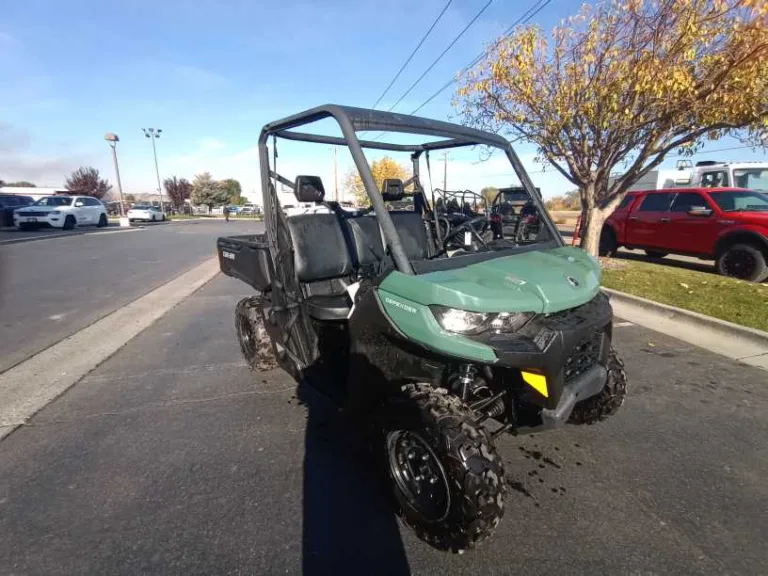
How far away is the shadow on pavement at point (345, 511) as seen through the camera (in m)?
2.04

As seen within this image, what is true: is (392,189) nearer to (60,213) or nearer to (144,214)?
(60,213)

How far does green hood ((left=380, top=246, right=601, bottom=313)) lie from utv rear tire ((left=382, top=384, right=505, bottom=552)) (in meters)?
0.52

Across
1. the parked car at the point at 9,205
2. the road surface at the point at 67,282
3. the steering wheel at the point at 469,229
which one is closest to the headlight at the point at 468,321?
the steering wheel at the point at 469,229

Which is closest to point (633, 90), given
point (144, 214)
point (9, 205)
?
point (9, 205)

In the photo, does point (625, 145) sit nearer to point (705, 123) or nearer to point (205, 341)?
point (705, 123)

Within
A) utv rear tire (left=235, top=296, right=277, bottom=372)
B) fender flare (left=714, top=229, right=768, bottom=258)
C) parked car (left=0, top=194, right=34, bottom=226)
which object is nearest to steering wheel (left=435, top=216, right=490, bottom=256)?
utv rear tire (left=235, top=296, right=277, bottom=372)

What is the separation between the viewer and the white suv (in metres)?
22.1

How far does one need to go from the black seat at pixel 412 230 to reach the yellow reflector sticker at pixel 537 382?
1.70 m

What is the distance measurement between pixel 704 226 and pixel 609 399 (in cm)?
804

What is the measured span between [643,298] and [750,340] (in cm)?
179

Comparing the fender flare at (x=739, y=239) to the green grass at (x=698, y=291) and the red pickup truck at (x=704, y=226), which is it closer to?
the red pickup truck at (x=704, y=226)

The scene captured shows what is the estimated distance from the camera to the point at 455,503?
2.00m

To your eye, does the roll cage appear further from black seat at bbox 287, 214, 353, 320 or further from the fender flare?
the fender flare

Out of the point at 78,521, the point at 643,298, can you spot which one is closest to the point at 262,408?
the point at 78,521
